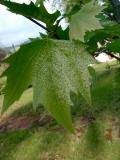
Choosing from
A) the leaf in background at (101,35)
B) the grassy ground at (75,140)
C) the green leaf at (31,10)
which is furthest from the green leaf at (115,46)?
the grassy ground at (75,140)

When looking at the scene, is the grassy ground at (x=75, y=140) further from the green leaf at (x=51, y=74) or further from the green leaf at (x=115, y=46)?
the green leaf at (x=51, y=74)

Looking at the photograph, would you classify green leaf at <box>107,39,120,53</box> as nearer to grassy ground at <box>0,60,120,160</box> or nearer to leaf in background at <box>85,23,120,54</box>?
leaf in background at <box>85,23,120,54</box>

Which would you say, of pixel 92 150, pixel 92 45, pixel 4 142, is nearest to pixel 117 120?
pixel 92 150

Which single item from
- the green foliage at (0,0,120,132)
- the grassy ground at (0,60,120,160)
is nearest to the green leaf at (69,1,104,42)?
the green foliage at (0,0,120,132)

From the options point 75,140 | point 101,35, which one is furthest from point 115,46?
point 75,140

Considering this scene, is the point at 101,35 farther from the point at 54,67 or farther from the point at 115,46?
the point at 54,67
